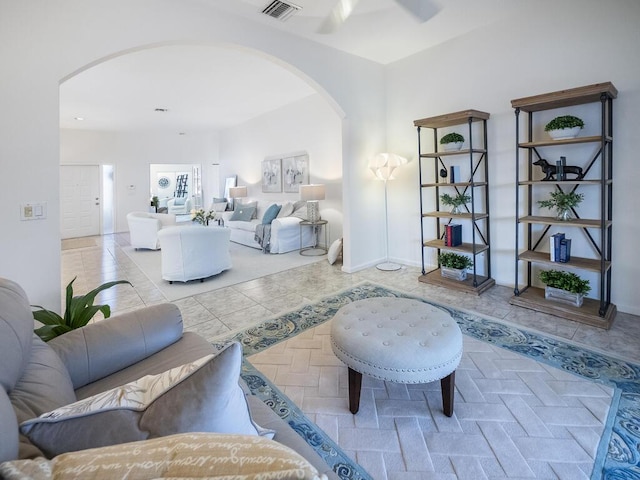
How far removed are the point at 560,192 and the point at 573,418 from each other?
231 cm

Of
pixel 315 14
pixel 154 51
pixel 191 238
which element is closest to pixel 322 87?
pixel 315 14

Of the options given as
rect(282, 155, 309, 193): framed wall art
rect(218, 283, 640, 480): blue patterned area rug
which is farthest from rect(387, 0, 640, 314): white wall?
rect(282, 155, 309, 193): framed wall art

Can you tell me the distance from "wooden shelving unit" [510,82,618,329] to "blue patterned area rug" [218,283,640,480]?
661mm

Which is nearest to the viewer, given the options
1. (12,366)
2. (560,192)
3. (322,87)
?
(12,366)

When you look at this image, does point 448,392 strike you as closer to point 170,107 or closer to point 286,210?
point 286,210

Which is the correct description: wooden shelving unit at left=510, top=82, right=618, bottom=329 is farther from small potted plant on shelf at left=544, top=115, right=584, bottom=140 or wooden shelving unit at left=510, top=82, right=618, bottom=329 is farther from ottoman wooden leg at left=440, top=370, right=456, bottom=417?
ottoman wooden leg at left=440, top=370, right=456, bottom=417

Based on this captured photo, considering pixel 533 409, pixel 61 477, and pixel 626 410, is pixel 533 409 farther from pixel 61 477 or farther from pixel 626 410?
pixel 61 477

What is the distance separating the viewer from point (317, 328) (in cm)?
296

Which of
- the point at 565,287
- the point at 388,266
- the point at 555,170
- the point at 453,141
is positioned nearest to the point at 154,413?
the point at 565,287

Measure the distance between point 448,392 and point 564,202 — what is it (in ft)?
7.75

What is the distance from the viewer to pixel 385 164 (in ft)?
15.0

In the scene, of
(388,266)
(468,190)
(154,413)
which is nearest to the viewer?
(154,413)

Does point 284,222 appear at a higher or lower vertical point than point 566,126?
lower

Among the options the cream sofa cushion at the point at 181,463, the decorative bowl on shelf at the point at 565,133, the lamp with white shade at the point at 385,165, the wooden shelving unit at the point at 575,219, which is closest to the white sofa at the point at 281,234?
the lamp with white shade at the point at 385,165
